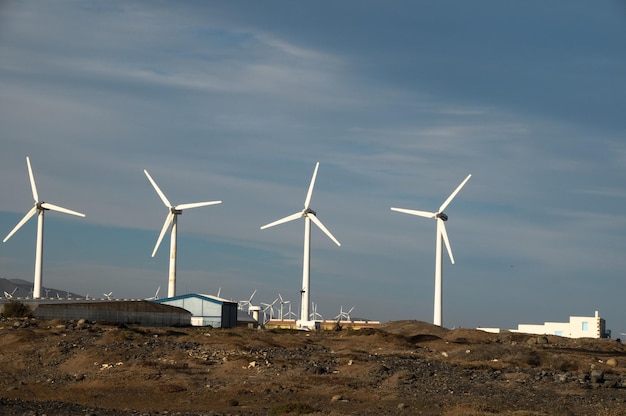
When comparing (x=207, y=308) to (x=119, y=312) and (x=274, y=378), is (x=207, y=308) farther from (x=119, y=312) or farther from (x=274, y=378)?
(x=274, y=378)

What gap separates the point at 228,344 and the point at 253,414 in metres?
21.1

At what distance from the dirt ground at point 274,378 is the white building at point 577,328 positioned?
68927mm

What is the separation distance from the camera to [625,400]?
36.6 metres

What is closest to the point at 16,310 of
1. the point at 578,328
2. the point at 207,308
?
the point at 207,308

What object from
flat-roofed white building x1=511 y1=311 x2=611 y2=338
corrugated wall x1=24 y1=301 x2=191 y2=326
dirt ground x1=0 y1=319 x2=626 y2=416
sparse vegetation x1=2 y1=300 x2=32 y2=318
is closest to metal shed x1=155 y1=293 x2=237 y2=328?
corrugated wall x1=24 y1=301 x2=191 y2=326

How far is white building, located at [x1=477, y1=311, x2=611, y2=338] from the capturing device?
124 m

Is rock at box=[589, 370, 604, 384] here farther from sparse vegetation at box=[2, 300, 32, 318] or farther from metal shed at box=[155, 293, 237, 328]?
metal shed at box=[155, 293, 237, 328]

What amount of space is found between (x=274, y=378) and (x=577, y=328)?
92677 mm

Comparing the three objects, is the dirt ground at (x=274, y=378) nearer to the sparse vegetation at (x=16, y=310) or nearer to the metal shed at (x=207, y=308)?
the sparse vegetation at (x=16, y=310)

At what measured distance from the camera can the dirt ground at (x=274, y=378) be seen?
114 feet

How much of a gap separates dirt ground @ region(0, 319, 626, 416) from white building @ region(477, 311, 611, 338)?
226 feet

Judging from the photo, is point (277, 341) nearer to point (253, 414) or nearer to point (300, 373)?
point (300, 373)

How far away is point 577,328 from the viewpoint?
415 feet

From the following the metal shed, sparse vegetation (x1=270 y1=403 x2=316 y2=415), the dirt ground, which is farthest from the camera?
the metal shed
